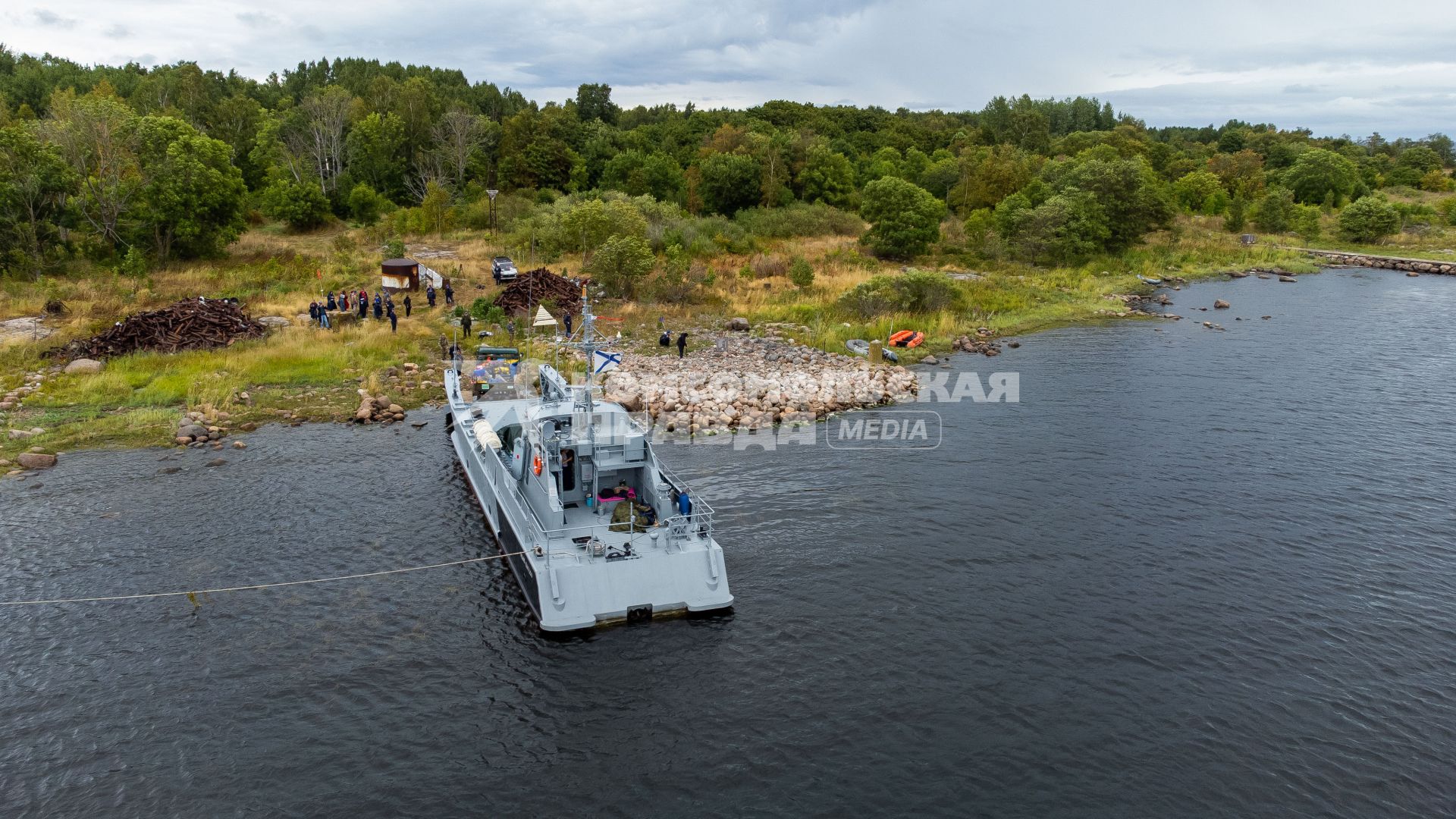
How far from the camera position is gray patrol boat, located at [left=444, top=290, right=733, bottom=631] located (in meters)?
20.8

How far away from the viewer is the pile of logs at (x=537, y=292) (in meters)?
49.8

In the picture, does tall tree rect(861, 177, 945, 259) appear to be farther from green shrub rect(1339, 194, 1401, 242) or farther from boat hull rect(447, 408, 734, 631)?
green shrub rect(1339, 194, 1401, 242)

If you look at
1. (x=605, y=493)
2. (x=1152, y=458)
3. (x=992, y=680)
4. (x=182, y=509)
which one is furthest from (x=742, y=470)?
(x=182, y=509)

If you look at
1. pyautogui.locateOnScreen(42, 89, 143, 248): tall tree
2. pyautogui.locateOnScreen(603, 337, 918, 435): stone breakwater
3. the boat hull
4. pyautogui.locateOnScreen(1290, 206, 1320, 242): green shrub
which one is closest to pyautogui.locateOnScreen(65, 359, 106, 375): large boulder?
pyautogui.locateOnScreen(603, 337, 918, 435): stone breakwater

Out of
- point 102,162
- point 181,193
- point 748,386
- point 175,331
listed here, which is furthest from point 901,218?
point 102,162

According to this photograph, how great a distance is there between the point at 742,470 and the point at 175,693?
1813cm

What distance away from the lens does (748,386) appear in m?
39.5

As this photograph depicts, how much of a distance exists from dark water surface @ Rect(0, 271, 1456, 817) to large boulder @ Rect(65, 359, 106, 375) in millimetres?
10157

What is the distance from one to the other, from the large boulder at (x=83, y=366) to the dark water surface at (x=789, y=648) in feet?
33.3

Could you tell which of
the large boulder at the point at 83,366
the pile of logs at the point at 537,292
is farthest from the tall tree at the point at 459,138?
the large boulder at the point at 83,366

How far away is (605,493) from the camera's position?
956 inches

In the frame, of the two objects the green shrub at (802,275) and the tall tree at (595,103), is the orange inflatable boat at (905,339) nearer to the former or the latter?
the green shrub at (802,275)

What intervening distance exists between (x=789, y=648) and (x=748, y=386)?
20278 millimetres

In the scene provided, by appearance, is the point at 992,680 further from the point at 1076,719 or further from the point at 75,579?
the point at 75,579
